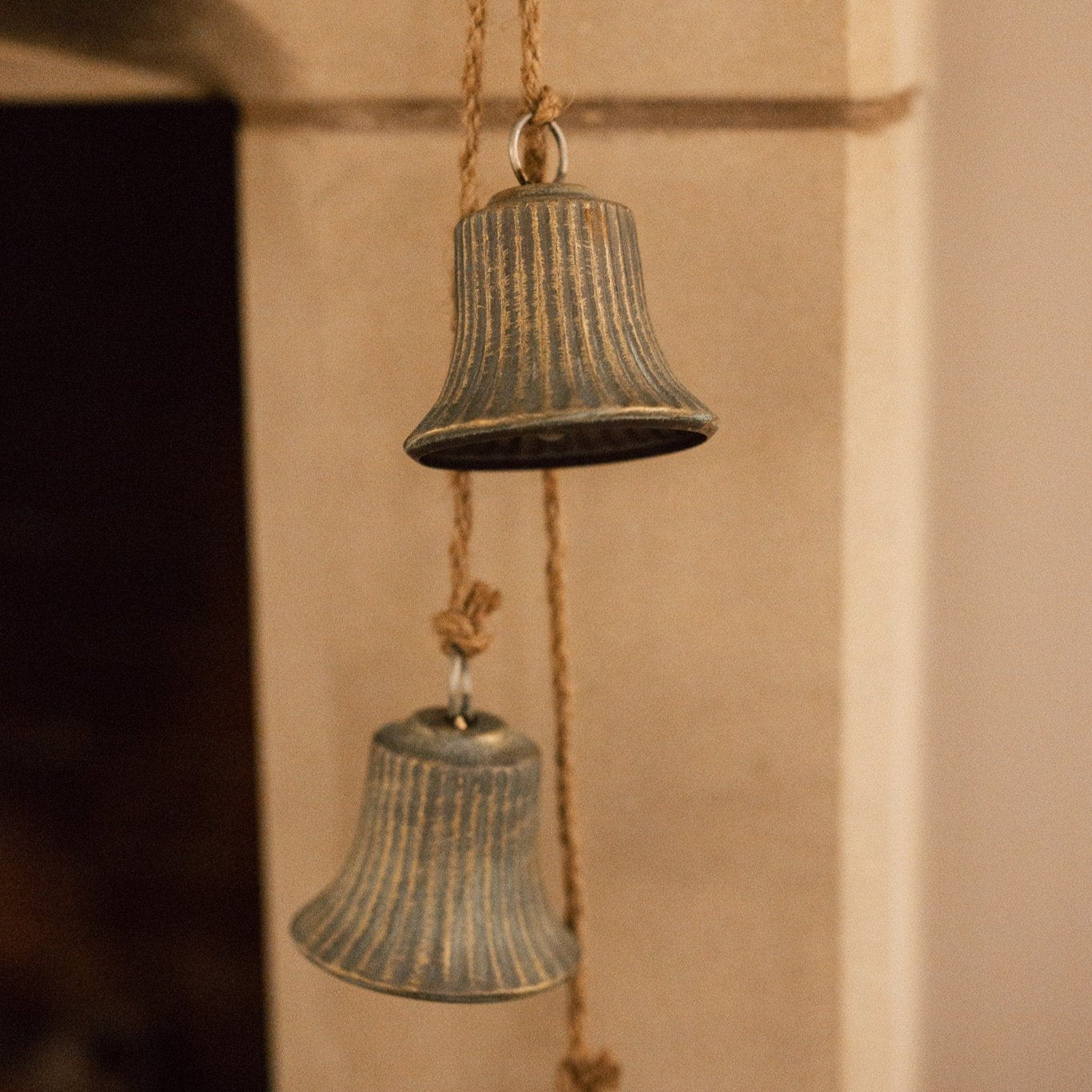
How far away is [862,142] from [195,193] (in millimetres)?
578

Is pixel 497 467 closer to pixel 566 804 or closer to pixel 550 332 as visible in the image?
pixel 550 332

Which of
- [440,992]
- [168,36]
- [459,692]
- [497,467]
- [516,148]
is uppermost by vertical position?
[168,36]

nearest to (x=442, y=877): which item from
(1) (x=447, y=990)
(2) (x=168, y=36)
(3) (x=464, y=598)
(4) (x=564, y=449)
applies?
(1) (x=447, y=990)

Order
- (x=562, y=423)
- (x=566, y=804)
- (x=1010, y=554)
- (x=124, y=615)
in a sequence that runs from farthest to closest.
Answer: (x=124, y=615)
(x=1010, y=554)
(x=566, y=804)
(x=562, y=423)

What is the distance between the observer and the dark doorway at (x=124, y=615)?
2.91 feet

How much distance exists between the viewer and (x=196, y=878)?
38.2 inches

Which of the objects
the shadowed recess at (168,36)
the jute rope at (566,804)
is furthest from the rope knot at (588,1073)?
the shadowed recess at (168,36)

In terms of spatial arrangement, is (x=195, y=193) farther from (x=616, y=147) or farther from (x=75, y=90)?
(x=616, y=147)

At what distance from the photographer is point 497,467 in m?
0.62

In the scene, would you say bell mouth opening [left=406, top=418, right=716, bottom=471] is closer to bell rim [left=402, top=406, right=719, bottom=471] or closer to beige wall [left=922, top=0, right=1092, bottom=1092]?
bell rim [left=402, top=406, right=719, bottom=471]

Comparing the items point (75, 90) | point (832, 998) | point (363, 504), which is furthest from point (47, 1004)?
point (75, 90)

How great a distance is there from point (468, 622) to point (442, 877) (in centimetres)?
16

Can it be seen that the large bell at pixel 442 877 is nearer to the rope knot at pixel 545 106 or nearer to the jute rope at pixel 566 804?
the jute rope at pixel 566 804

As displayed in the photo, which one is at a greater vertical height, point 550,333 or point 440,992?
point 550,333
